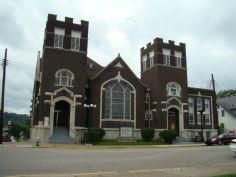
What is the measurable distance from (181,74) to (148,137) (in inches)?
492

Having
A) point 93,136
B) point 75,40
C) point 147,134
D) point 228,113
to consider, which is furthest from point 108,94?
point 228,113

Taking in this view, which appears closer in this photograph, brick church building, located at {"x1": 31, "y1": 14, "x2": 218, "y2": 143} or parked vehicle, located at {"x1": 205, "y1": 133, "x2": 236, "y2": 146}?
parked vehicle, located at {"x1": 205, "y1": 133, "x2": 236, "y2": 146}

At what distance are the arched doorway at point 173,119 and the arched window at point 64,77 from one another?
15815 millimetres

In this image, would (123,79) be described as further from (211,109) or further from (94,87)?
(211,109)

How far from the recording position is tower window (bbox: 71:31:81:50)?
39919 mm

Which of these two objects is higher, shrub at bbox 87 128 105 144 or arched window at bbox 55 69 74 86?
arched window at bbox 55 69 74 86

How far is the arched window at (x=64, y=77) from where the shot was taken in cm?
3822

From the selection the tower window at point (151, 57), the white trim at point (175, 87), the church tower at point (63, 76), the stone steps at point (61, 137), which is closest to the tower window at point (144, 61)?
the tower window at point (151, 57)

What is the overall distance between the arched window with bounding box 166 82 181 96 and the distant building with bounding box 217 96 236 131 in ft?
76.1

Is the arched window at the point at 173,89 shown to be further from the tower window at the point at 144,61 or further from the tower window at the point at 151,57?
the tower window at the point at 144,61

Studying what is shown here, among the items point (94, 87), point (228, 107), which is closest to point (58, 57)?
point (94, 87)

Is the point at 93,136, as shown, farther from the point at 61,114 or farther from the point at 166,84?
the point at 166,84

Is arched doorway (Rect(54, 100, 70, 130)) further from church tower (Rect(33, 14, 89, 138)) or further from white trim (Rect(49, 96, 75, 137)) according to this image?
white trim (Rect(49, 96, 75, 137))

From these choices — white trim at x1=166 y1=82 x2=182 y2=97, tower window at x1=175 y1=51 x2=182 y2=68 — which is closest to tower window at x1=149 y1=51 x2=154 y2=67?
tower window at x1=175 y1=51 x2=182 y2=68
